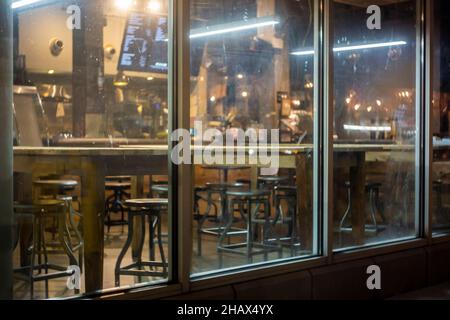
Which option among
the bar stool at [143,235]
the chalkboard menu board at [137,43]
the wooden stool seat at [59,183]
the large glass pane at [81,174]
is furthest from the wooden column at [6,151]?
the chalkboard menu board at [137,43]

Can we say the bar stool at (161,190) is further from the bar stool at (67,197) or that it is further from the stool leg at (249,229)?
the stool leg at (249,229)

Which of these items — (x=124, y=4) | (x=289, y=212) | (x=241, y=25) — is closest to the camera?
(x=289, y=212)

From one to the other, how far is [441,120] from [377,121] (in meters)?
0.64

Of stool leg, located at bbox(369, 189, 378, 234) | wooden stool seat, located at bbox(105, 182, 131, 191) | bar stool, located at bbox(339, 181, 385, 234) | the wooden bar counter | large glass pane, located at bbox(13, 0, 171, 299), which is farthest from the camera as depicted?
wooden stool seat, located at bbox(105, 182, 131, 191)

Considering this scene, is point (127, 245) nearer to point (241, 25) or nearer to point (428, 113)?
point (428, 113)

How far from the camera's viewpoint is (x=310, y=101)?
4.71m

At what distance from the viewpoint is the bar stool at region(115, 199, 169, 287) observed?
152 inches

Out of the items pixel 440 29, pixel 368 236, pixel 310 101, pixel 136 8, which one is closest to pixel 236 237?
pixel 368 236

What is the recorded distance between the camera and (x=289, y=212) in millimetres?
5301

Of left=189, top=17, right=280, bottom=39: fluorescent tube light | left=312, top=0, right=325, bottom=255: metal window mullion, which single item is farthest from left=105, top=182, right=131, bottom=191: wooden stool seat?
left=312, top=0, right=325, bottom=255: metal window mullion

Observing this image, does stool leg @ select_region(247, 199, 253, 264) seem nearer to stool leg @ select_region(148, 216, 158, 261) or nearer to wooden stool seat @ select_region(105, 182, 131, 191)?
stool leg @ select_region(148, 216, 158, 261)

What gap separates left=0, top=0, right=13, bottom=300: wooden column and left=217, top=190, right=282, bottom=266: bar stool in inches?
79.0

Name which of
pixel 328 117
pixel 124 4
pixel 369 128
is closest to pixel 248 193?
pixel 328 117
